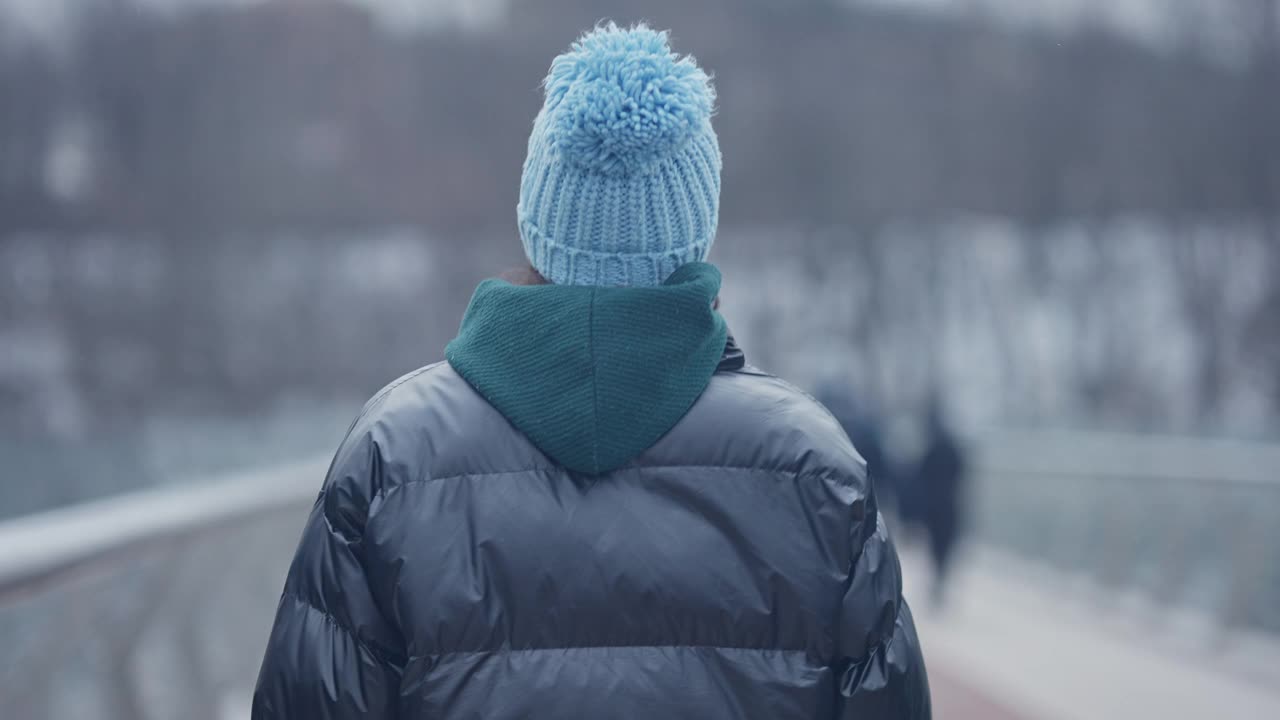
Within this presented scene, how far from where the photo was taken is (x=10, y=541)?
284 cm

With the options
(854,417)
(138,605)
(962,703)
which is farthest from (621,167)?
(854,417)

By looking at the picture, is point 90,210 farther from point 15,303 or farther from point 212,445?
point 212,445

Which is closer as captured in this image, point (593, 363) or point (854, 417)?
point (593, 363)

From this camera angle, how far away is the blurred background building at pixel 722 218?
36.7 metres

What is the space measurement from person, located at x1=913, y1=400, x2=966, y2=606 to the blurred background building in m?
21.9

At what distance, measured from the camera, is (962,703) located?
6.69m

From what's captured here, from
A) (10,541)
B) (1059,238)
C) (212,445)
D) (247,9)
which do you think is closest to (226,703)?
(10,541)

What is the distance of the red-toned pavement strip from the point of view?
20.9 ft

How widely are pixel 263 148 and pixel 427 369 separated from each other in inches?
1753

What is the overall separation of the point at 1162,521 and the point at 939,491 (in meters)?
1.98

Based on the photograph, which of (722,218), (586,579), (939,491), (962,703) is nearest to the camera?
(586,579)

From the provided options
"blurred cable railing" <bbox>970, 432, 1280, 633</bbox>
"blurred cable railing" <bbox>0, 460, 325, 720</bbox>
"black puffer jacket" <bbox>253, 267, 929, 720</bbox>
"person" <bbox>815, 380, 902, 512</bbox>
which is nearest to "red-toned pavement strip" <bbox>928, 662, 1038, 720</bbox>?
"blurred cable railing" <bbox>970, 432, 1280, 633</bbox>

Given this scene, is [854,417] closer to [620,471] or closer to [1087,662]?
[1087,662]

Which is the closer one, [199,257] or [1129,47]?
[1129,47]
